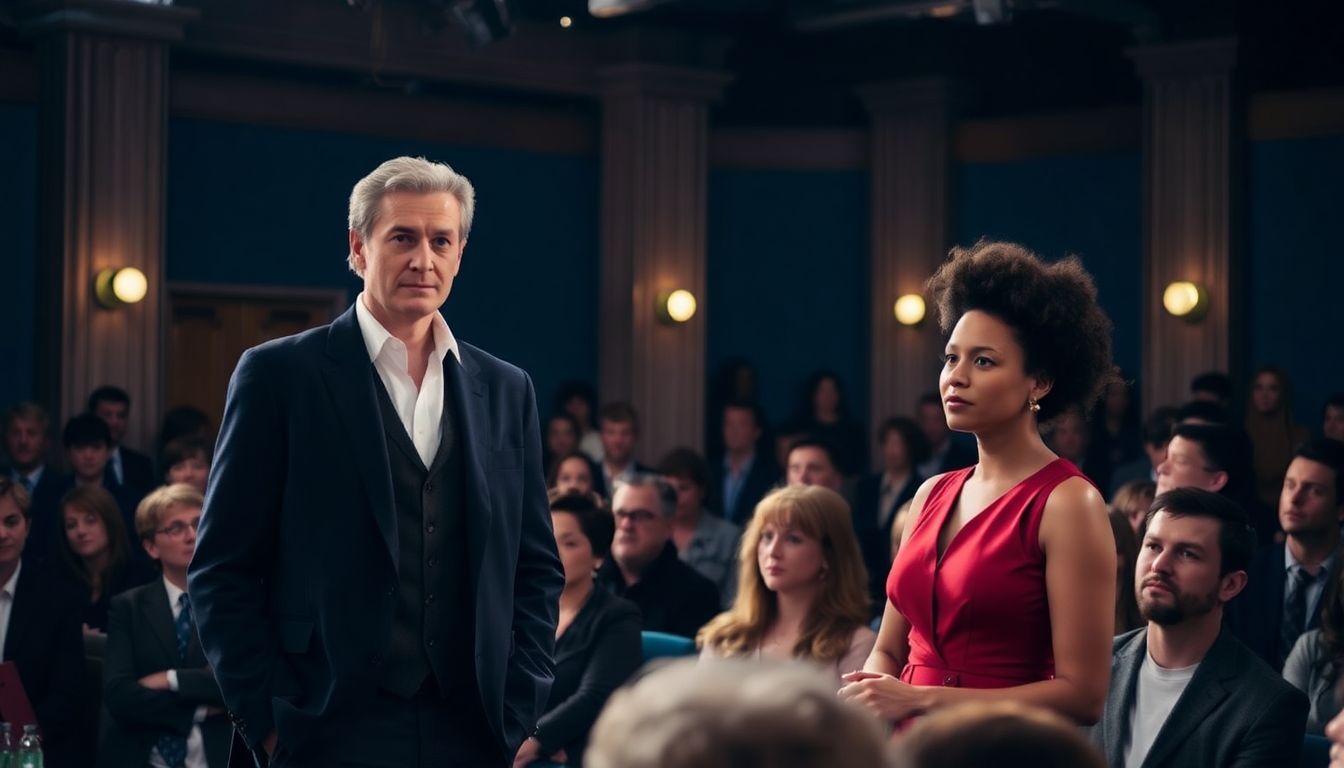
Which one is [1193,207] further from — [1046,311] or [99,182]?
[1046,311]

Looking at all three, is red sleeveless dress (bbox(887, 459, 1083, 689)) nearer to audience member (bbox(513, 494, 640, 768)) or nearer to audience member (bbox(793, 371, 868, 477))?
audience member (bbox(513, 494, 640, 768))

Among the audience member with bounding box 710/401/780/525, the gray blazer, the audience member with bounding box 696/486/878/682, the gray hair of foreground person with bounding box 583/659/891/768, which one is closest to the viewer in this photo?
the gray hair of foreground person with bounding box 583/659/891/768

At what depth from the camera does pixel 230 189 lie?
29.3 feet

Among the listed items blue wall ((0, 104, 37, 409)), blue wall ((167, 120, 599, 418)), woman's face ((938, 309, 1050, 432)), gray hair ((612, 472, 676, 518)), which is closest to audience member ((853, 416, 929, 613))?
gray hair ((612, 472, 676, 518))

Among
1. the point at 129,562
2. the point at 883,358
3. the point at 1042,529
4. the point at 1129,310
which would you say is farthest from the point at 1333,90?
the point at 1042,529

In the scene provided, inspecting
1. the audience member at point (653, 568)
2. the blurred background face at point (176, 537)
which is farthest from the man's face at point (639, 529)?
the blurred background face at point (176, 537)

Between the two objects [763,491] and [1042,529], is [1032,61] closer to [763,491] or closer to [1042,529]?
[763,491]

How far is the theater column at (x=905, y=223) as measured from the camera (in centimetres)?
1010

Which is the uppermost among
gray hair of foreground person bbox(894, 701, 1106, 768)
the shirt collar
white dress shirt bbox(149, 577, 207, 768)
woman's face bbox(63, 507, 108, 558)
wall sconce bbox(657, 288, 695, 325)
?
wall sconce bbox(657, 288, 695, 325)

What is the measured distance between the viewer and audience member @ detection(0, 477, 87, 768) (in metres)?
4.52

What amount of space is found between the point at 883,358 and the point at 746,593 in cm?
600

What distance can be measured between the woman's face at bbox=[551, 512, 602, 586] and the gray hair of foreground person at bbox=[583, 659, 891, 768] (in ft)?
12.1

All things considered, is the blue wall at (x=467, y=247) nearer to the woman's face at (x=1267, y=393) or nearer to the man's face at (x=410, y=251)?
the woman's face at (x=1267, y=393)

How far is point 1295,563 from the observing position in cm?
462
